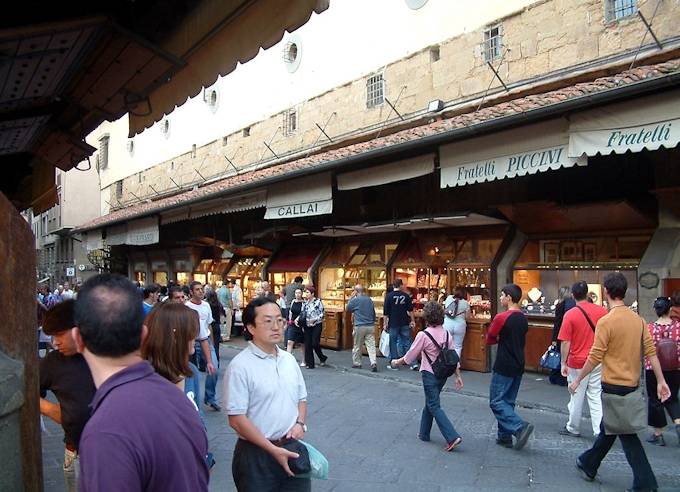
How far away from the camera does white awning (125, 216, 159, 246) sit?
18356 mm

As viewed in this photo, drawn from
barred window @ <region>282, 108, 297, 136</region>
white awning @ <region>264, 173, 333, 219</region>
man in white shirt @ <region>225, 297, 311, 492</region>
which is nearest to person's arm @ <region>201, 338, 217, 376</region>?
man in white shirt @ <region>225, 297, 311, 492</region>

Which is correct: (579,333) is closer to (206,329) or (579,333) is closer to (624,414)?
(624,414)

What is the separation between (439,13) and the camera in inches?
482

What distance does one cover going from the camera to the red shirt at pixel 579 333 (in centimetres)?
626

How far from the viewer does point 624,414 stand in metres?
4.63

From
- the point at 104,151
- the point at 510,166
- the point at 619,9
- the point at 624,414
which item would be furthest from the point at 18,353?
the point at 104,151

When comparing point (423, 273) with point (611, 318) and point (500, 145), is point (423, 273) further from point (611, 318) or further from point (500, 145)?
point (611, 318)

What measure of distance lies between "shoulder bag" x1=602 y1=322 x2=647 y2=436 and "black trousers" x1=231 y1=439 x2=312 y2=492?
287cm

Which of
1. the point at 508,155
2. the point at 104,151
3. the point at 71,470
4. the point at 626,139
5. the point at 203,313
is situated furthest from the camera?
the point at 104,151

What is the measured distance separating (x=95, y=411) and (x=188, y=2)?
2.51 meters

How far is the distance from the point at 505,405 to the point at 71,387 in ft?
14.7

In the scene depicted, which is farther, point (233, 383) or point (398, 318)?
point (398, 318)

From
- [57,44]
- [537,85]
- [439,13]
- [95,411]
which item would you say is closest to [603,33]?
[537,85]

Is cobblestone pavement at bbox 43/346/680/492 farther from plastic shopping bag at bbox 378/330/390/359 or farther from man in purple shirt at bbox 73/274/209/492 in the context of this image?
man in purple shirt at bbox 73/274/209/492
